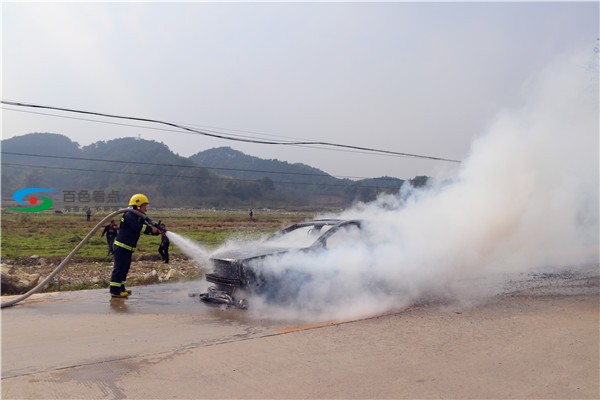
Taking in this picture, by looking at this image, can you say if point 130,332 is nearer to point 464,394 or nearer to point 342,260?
point 342,260

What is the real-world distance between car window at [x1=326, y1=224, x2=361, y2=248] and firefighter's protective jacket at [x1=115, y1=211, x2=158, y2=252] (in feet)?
9.90

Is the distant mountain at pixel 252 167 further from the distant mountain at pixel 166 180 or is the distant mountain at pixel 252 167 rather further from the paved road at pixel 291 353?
the paved road at pixel 291 353

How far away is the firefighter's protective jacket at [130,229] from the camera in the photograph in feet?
27.1

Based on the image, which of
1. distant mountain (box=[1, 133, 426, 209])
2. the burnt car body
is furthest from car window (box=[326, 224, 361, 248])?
distant mountain (box=[1, 133, 426, 209])

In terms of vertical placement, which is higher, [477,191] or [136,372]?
[477,191]

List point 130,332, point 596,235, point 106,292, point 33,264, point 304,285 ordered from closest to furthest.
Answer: point 130,332
point 304,285
point 106,292
point 33,264
point 596,235

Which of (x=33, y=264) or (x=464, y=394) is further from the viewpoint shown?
(x=33, y=264)

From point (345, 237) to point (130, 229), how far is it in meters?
3.62

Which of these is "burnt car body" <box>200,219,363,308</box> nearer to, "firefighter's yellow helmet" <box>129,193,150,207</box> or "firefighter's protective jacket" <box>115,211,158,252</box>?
"firefighter's protective jacket" <box>115,211,158,252</box>

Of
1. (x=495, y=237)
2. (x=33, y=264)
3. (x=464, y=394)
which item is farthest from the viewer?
(x=33, y=264)

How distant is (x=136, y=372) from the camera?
15.3 ft

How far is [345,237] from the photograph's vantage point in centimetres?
849

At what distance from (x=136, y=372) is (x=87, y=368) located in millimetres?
508

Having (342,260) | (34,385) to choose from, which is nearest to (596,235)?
(342,260)
